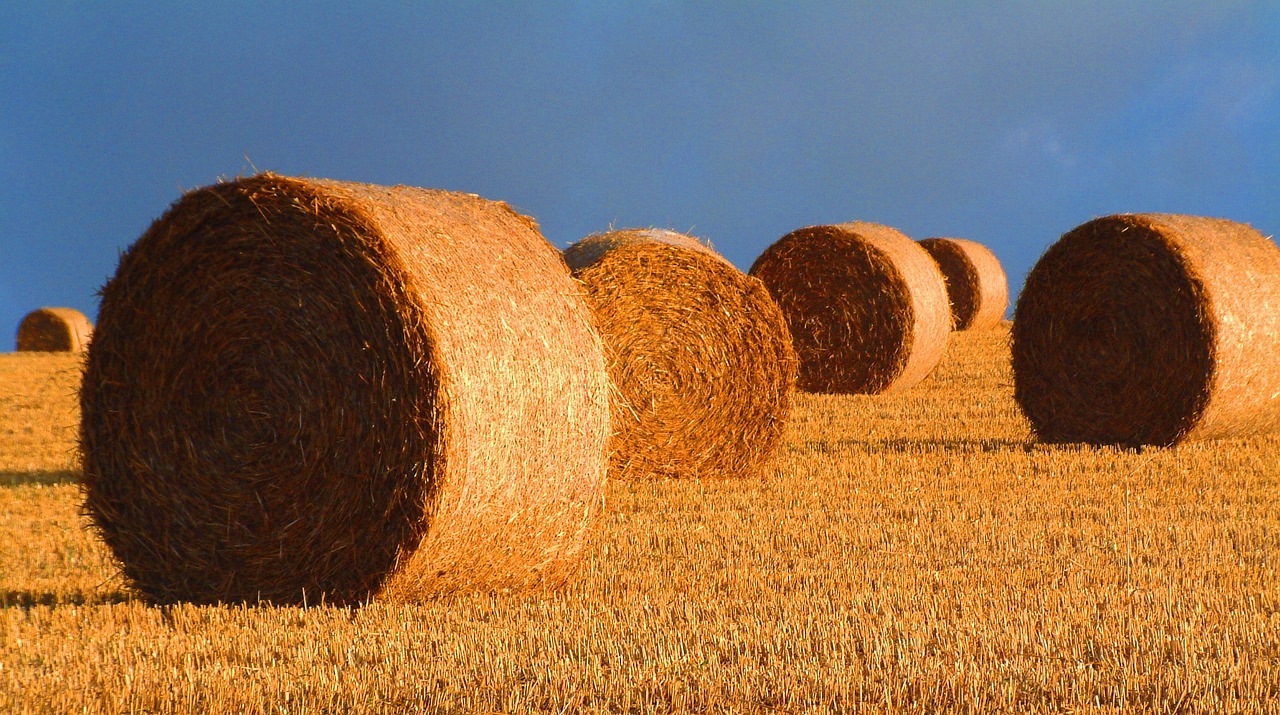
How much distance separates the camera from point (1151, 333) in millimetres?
11664

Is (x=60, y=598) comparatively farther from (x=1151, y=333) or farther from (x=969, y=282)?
(x=969, y=282)

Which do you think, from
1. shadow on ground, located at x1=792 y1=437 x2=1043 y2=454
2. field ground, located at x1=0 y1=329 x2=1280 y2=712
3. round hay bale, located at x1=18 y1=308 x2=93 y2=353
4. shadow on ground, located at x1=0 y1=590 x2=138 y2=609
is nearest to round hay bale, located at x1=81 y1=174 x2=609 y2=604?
shadow on ground, located at x1=0 y1=590 x2=138 y2=609

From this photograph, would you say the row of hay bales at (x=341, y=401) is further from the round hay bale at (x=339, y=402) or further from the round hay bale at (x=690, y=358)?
the round hay bale at (x=690, y=358)

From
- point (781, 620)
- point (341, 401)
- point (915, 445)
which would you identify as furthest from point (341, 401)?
point (915, 445)

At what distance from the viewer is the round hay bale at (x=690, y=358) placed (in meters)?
10.4

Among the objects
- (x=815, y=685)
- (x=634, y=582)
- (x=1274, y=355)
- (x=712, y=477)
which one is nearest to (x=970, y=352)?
(x=1274, y=355)

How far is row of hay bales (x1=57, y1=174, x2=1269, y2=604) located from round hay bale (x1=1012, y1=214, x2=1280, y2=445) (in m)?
6.31

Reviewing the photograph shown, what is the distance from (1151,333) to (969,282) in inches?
465

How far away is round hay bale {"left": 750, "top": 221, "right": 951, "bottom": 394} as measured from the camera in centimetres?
1587

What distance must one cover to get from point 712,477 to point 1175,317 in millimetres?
4270

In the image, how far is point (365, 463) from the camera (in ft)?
20.1

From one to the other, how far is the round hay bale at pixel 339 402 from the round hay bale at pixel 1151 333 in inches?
258

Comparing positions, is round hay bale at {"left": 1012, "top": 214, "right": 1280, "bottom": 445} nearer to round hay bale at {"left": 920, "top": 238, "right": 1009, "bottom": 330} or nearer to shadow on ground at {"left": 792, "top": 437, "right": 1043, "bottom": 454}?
shadow on ground at {"left": 792, "top": 437, "right": 1043, "bottom": 454}

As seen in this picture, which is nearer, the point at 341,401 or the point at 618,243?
the point at 341,401
